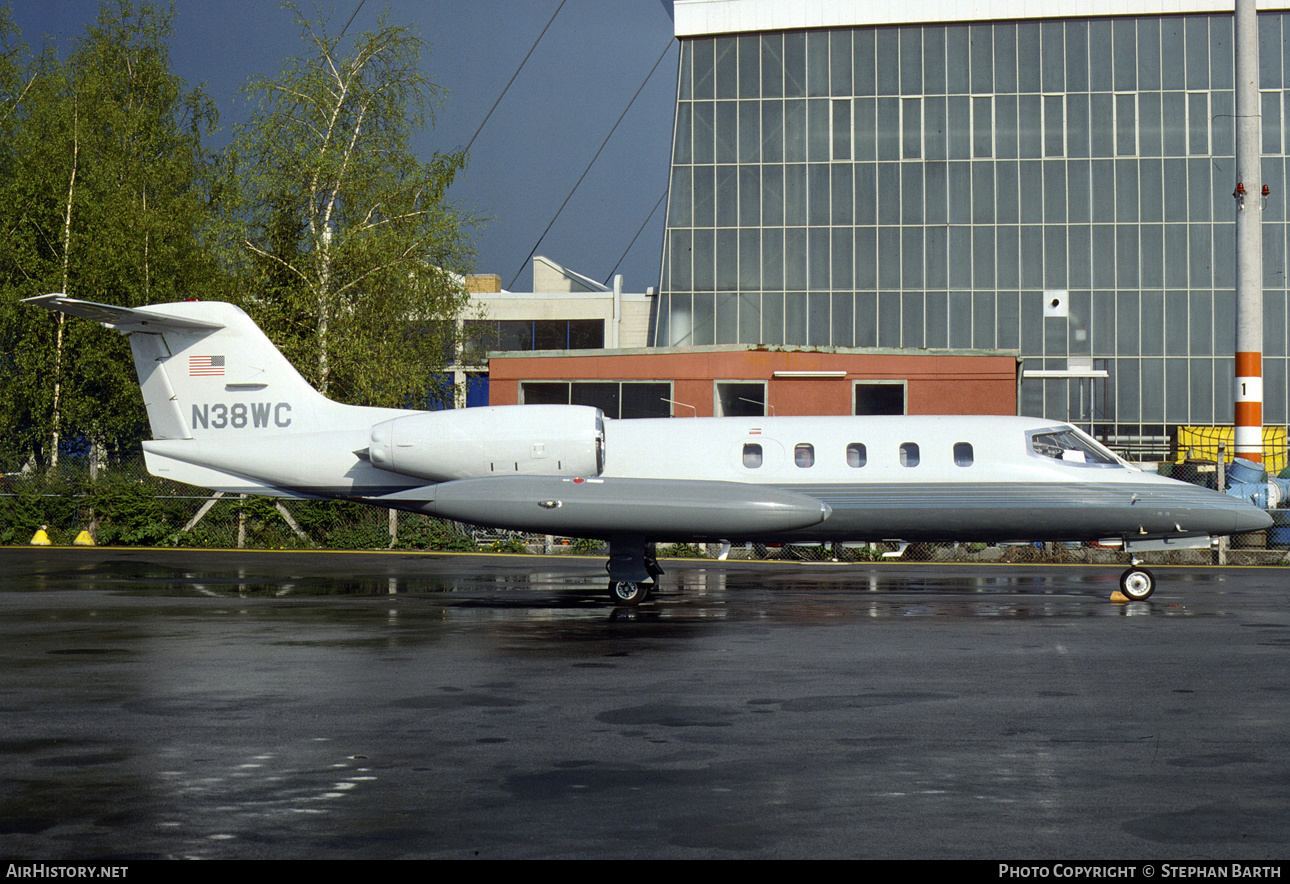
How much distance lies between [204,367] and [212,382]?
0.26 m

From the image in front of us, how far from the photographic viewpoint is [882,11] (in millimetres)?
56750

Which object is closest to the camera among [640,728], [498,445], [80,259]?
[640,728]

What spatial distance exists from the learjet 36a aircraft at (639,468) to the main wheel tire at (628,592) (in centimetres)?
5

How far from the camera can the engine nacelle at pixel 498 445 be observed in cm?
1734

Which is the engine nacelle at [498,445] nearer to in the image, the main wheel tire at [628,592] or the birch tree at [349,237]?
the main wheel tire at [628,592]

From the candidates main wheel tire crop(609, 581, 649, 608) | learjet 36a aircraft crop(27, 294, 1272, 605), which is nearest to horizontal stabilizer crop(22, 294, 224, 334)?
learjet 36a aircraft crop(27, 294, 1272, 605)

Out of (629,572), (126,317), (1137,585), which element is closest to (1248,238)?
(1137,585)

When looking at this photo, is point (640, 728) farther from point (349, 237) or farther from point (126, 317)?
point (349, 237)

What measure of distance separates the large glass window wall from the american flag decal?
135 ft

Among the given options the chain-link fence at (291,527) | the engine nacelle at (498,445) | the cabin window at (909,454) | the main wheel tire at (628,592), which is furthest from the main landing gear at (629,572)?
the chain-link fence at (291,527)

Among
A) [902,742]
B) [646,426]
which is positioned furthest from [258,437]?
[902,742]

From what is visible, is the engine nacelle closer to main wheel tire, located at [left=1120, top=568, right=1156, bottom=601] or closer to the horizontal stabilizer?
the horizontal stabilizer

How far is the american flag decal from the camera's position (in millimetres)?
19031
